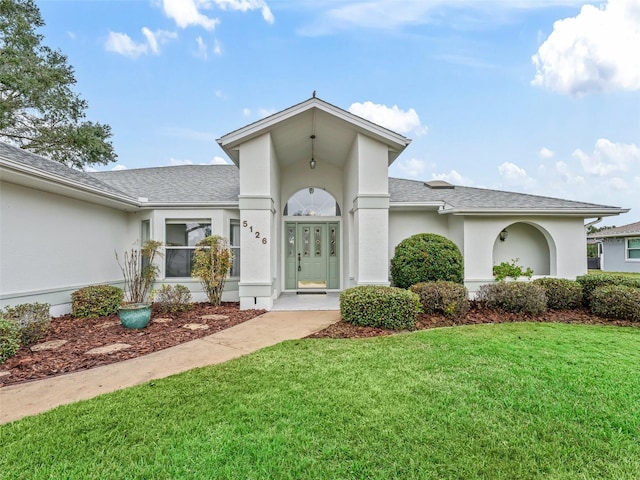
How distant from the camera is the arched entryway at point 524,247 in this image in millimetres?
10367

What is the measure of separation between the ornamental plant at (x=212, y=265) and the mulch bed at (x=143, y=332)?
474mm

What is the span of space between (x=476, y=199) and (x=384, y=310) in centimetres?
646

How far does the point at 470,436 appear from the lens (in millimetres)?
2750

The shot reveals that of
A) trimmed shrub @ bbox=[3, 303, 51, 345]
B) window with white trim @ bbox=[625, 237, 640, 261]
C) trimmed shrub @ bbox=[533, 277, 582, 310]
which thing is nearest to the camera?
trimmed shrub @ bbox=[3, 303, 51, 345]

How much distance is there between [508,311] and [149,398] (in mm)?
7984

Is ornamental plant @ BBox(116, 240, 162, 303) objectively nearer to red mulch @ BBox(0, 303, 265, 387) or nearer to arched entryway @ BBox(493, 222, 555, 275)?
red mulch @ BBox(0, 303, 265, 387)

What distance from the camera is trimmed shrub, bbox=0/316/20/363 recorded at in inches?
185

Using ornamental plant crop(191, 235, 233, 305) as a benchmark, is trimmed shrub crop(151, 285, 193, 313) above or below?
below

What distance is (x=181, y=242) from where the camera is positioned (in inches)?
382

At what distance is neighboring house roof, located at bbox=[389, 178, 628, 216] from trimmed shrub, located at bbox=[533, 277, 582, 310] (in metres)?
2.42

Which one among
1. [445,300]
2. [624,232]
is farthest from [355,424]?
[624,232]

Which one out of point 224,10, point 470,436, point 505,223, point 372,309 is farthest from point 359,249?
point 224,10

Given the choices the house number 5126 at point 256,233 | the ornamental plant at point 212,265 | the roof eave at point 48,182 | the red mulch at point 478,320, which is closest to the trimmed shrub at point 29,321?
the roof eave at point 48,182

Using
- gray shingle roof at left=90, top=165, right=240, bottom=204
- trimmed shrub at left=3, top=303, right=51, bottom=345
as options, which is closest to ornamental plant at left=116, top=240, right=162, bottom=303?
gray shingle roof at left=90, top=165, right=240, bottom=204
